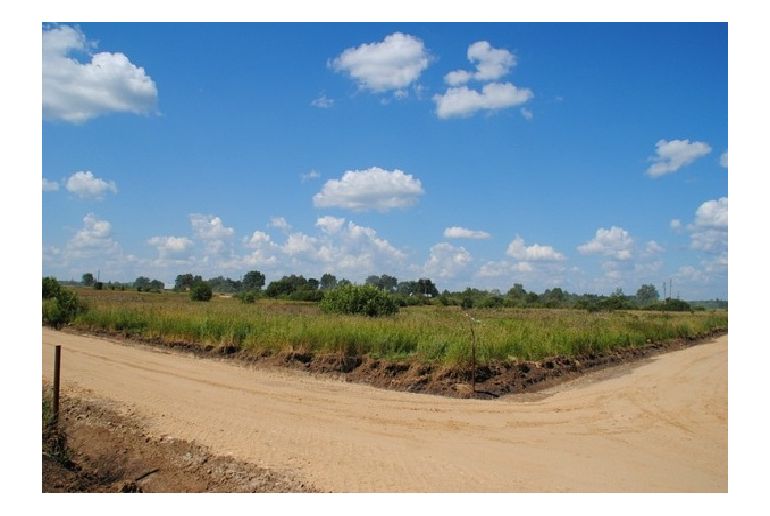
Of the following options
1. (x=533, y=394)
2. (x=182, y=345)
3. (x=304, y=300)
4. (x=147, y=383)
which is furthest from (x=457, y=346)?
(x=304, y=300)

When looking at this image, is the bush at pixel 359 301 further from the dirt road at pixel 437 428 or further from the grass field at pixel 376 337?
the dirt road at pixel 437 428

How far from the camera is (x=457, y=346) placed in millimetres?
15000

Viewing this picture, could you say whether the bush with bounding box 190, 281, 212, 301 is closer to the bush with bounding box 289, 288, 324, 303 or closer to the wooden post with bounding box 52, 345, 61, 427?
the bush with bounding box 289, 288, 324, 303

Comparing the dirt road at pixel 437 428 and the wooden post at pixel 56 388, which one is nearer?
→ the dirt road at pixel 437 428

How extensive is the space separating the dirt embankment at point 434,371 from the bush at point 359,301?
11101mm

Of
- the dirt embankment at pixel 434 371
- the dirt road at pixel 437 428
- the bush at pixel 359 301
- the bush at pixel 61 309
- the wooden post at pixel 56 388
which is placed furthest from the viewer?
the bush at pixel 359 301

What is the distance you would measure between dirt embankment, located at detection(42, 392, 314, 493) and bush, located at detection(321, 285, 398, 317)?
1993 cm

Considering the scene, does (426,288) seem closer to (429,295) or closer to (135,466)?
(429,295)

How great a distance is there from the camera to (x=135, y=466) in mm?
7852

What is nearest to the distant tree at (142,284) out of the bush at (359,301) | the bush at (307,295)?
the bush at (307,295)

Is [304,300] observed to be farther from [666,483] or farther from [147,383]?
[666,483]

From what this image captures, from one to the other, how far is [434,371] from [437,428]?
4.60 m

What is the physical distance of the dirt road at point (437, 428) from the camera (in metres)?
7.12

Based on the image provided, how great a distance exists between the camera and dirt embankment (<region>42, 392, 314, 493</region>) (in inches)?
276
